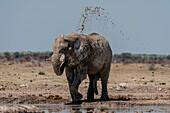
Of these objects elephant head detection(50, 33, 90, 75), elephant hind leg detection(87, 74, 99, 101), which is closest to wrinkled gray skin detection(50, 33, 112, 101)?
elephant head detection(50, 33, 90, 75)

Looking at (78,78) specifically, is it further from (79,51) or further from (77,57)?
(79,51)

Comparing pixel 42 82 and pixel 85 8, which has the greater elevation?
pixel 85 8

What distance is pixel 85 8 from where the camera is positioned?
21.3 meters

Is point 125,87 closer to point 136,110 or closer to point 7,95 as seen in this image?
point 7,95

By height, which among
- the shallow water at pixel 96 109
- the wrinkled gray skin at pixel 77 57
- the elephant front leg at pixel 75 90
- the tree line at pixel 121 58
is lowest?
the tree line at pixel 121 58

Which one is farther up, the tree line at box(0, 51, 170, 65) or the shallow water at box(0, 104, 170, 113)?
the shallow water at box(0, 104, 170, 113)

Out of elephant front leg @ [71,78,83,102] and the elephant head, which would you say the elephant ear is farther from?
elephant front leg @ [71,78,83,102]

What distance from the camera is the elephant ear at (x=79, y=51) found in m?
17.6

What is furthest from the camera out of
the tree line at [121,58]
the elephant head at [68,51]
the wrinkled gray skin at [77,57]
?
the tree line at [121,58]

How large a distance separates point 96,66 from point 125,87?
22.8 ft

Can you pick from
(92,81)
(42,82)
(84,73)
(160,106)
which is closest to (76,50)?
(84,73)

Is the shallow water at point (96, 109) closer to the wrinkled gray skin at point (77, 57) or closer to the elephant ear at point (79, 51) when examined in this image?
the wrinkled gray skin at point (77, 57)

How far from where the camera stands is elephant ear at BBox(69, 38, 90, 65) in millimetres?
17562

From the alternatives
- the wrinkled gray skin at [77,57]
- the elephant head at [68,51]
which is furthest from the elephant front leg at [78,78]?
the elephant head at [68,51]
